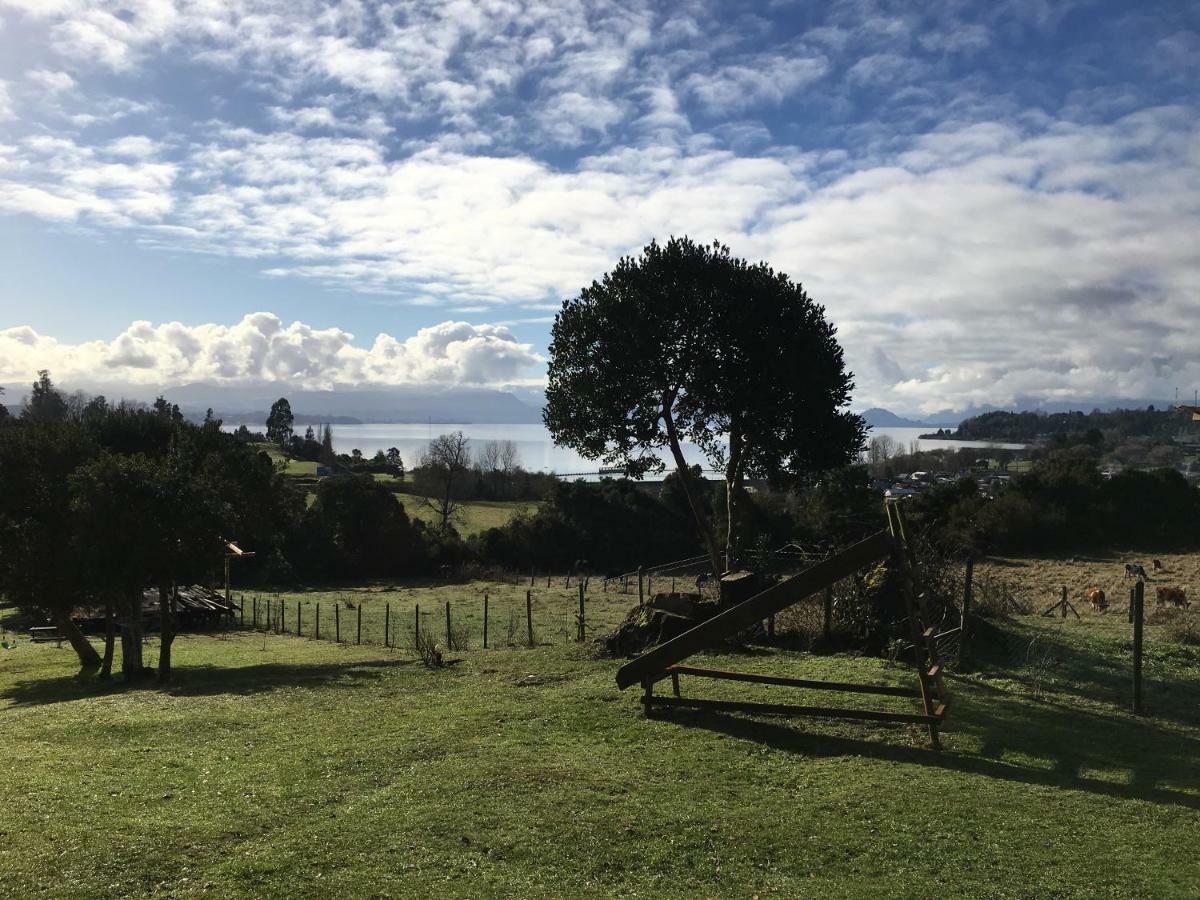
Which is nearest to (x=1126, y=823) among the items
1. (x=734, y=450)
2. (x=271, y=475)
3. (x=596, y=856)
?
(x=596, y=856)

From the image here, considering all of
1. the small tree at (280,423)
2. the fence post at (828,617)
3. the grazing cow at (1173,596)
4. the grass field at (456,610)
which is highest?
the small tree at (280,423)

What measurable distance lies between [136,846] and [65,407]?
124 meters

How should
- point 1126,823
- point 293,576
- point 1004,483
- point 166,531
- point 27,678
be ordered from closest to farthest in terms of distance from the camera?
point 1126,823
point 166,531
point 27,678
point 293,576
point 1004,483

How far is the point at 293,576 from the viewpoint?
52438 mm

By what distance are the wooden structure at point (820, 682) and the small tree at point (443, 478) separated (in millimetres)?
54547

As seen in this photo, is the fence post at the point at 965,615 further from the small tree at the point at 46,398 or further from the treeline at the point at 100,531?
the small tree at the point at 46,398

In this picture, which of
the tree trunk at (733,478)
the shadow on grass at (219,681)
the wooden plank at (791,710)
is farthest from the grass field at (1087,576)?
the shadow on grass at (219,681)

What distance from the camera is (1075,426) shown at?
130 m

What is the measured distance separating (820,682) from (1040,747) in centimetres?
271

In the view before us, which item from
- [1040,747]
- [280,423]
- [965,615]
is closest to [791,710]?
[1040,747]

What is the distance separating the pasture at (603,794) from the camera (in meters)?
6.38

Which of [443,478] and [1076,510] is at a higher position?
[443,478]

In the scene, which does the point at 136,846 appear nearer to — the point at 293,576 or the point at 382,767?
the point at 382,767

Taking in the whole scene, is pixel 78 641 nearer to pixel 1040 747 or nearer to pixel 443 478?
pixel 1040 747
